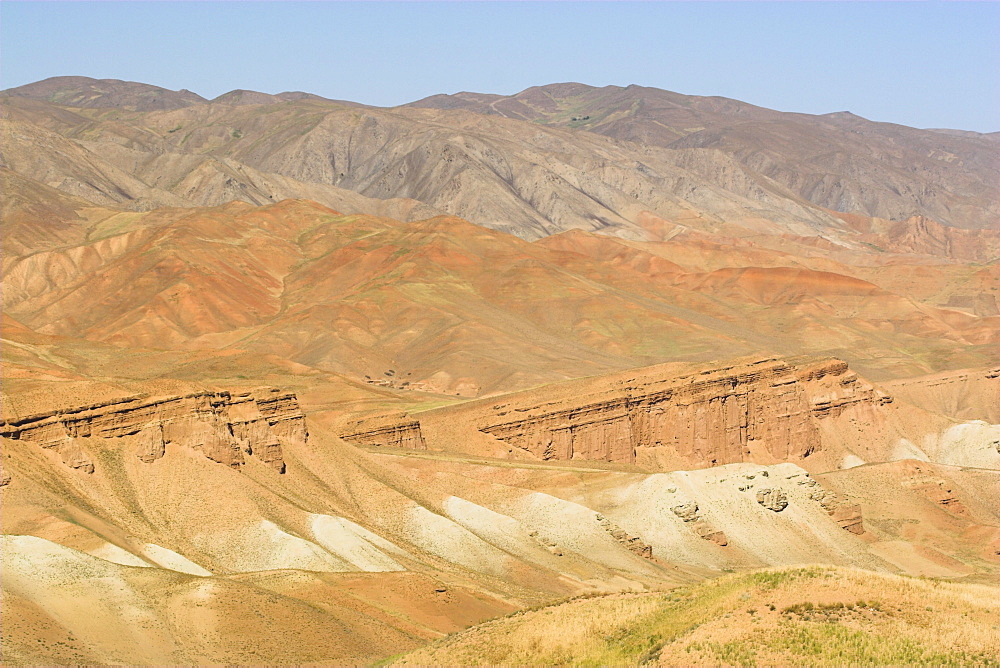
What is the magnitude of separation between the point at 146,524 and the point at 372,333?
3770 inches

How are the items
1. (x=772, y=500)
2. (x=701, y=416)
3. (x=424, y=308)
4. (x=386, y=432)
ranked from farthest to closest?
(x=424, y=308)
(x=701, y=416)
(x=386, y=432)
(x=772, y=500)

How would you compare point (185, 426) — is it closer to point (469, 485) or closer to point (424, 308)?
point (469, 485)

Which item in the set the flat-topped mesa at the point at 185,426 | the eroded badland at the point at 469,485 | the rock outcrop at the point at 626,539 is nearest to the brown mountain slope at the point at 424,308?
the eroded badland at the point at 469,485

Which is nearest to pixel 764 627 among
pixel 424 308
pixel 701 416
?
pixel 701 416

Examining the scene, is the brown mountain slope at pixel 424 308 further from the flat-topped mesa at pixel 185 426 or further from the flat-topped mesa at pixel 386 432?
the flat-topped mesa at pixel 185 426

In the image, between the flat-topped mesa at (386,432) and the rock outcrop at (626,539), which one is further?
the flat-topped mesa at (386,432)

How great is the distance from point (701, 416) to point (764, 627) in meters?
61.2

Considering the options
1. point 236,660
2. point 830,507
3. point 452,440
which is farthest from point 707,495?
point 236,660

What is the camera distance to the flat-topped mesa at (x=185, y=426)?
56.9m

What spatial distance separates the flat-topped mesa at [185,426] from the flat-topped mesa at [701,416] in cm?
2185

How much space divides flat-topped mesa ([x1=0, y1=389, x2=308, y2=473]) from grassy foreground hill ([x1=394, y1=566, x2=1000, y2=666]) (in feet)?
82.1

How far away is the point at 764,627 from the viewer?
108 ft

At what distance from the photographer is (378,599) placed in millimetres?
50219

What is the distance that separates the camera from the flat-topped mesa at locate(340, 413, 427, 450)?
84.4 meters
